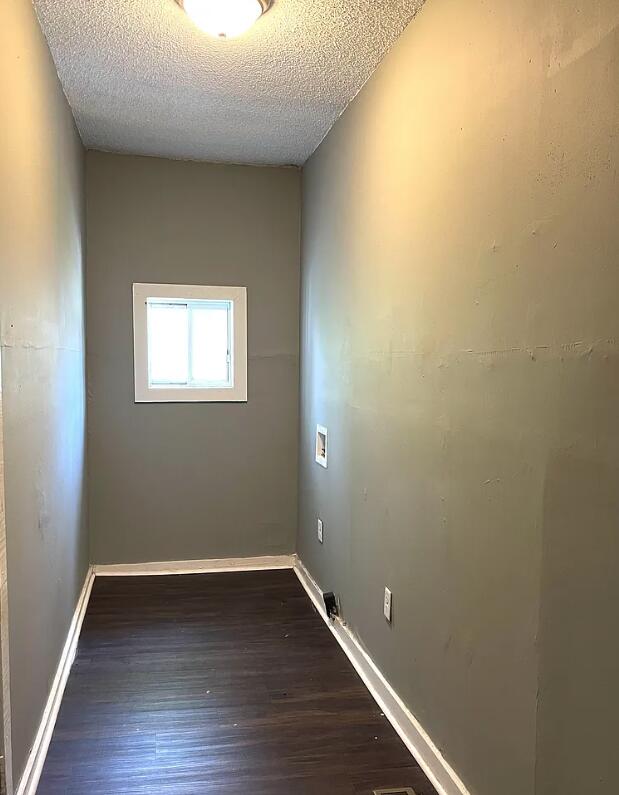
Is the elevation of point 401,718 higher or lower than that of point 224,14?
lower

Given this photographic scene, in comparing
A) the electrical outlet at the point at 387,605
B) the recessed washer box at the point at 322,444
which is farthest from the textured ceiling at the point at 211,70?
the electrical outlet at the point at 387,605

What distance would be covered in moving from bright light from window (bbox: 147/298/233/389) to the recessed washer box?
736 millimetres

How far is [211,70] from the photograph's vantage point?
7.86 ft

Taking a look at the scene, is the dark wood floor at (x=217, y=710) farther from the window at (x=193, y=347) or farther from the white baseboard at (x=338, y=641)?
the window at (x=193, y=347)

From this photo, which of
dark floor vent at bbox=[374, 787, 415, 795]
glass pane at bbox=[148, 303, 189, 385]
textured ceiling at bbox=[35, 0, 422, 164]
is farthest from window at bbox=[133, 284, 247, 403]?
dark floor vent at bbox=[374, 787, 415, 795]

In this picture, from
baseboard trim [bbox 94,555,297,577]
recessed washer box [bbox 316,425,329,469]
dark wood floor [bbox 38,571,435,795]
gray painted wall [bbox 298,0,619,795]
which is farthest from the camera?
baseboard trim [bbox 94,555,297,577]

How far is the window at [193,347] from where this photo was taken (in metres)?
3.54

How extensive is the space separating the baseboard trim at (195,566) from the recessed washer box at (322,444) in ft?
2.81

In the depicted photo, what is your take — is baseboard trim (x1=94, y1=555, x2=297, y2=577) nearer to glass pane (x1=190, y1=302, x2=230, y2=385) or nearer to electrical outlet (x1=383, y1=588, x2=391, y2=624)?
glass pane (x1=190, y1=302, x2=230, y2=385)

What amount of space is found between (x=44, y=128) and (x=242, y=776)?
7.50 ft

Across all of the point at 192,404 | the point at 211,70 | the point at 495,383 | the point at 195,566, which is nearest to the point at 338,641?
the point at 195,566

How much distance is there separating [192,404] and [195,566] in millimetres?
987

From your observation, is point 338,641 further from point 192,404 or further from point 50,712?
point 192,404

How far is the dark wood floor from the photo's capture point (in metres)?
1.87
